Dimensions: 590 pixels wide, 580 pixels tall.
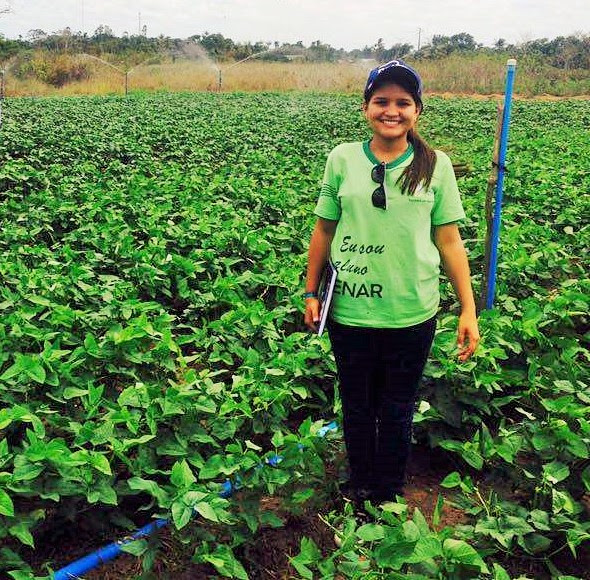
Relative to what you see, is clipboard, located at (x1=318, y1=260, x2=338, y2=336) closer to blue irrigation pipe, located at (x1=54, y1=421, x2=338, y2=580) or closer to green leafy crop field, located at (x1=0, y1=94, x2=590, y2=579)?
green leafy crop field, located at (x1=0, y1=94, x2=590, y2=579)

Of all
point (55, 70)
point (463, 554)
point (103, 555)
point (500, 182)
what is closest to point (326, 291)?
point (463, 554)

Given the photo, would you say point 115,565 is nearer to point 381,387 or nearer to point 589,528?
point 381,387

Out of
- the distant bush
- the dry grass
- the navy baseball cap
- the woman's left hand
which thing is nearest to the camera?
the navy baseball cap

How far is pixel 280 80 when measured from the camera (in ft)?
116

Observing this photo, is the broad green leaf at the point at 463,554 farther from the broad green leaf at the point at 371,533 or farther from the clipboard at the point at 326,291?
the clipboard at the point at 326,291

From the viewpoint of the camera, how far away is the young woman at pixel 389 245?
2205mm

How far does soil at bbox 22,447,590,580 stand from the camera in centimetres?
238

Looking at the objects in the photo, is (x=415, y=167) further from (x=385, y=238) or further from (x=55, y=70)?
(x=55, y=70)

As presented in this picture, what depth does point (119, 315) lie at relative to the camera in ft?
12.4

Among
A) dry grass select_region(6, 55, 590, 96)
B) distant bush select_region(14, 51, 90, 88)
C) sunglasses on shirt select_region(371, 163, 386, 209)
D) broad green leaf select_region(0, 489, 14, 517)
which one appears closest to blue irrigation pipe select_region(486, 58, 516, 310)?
sunglasses on shirt select_region(371, 163, 386, 209)

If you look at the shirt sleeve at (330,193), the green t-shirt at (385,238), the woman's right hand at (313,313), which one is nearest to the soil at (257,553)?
the woman's right hand at (313,313)

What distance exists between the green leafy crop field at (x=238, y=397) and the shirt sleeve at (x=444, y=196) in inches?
37.1

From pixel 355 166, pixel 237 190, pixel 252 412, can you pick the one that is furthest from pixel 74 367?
pixel 237 190

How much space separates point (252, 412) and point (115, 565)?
0.86m
